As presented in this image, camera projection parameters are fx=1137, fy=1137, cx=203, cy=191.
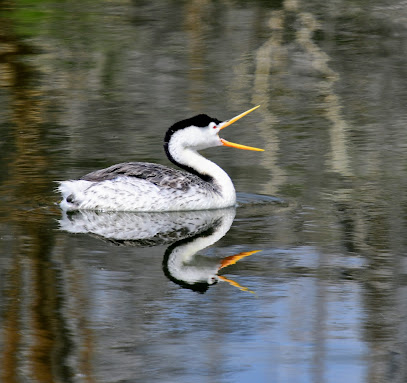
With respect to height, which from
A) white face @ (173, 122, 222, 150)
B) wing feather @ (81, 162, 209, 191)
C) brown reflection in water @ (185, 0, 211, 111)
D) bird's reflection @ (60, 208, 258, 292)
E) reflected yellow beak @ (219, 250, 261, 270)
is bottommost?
brown reflection in water @ (185, 0, 211, 111)

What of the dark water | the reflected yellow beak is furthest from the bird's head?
the reflected yellow beak

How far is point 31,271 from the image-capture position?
8.05m

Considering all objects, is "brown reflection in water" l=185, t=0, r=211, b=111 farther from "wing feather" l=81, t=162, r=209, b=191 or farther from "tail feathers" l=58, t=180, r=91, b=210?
"tail feathers" l=58, t=180, r=91, b=210

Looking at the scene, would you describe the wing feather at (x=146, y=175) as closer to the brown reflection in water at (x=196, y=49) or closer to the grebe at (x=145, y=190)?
the grebe at (x=145, y=190)

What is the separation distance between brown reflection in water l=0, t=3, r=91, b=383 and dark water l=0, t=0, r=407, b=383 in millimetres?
20

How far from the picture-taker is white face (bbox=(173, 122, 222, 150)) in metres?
10.5

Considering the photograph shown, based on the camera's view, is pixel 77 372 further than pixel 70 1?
No

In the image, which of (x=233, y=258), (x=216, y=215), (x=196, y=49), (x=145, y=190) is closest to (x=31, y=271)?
(x=233, y=258)

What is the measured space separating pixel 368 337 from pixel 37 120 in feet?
25.4

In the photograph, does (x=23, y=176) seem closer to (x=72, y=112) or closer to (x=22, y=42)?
(x=72, y=112)

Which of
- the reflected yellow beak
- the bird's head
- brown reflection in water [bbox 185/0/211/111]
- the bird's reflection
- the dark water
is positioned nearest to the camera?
Result: the dark water

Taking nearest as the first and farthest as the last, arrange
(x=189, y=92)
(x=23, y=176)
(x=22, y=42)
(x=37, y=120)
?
(x=23, y=176)
(x=37, y=120)
(x=189, y=92)
(x=22, y=42)

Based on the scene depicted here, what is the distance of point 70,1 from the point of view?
70.8 feet

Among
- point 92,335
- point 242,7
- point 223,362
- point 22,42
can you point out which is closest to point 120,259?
point 92,335
